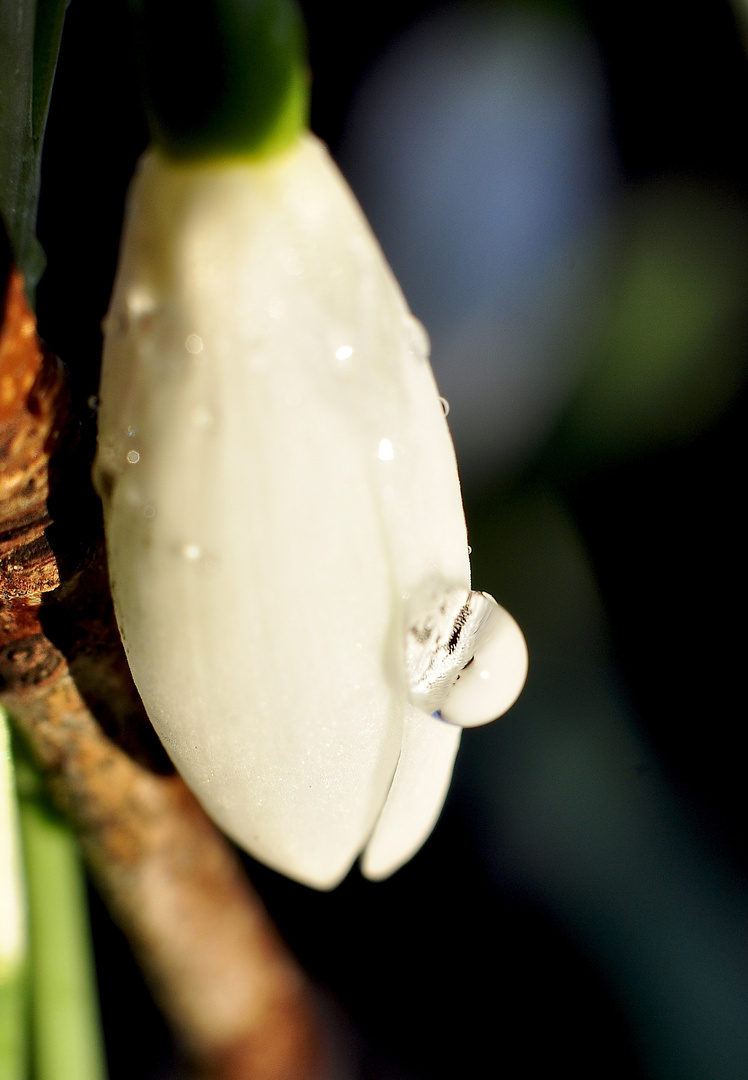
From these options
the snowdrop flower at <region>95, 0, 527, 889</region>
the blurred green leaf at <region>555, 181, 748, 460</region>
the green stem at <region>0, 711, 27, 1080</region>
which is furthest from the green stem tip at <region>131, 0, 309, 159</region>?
the blurred green leaf at <region>555, 181, 748, 460</region>

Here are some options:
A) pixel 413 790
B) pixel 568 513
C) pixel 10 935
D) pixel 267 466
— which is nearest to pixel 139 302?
pixel 267 466

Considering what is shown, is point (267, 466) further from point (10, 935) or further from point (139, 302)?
point (10, 935)

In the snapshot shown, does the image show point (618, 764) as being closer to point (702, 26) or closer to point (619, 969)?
point (619, 969)

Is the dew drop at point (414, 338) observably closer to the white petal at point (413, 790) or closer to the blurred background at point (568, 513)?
the white petal at point (413, 790)

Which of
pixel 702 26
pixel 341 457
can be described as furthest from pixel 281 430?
pixel 702 26

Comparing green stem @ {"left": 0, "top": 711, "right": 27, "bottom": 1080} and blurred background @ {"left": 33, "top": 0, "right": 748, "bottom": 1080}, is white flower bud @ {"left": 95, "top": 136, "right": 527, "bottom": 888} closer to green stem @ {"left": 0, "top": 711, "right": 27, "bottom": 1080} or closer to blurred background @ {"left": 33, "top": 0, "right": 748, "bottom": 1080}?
green stem @ {"left": 0, "top": 711, "right": 27, "bottom": 1080}

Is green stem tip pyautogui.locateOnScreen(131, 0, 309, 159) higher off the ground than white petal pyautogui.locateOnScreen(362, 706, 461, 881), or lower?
higher

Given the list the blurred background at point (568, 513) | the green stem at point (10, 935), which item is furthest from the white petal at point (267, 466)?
the blurred background at point (568, 513)
